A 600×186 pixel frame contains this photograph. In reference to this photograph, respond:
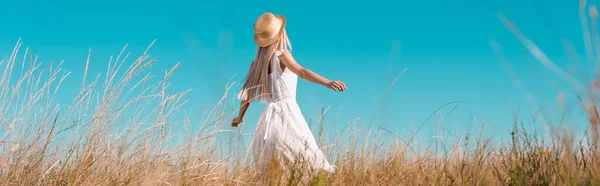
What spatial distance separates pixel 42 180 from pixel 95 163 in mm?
288

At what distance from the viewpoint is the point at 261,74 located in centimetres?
444

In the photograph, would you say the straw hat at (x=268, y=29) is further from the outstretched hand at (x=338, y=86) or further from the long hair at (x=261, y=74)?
the outstretched hand at (x=338, y=86)

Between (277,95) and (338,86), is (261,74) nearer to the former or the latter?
(277,95)

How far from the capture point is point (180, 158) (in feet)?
11.6

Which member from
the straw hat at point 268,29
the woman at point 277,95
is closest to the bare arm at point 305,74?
the woman at point 277,95

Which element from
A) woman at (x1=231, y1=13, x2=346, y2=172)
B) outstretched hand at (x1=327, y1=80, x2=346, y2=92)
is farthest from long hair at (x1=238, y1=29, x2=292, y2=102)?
outstretched hand at (x1=327, y1=80, x2=346, y2=92)

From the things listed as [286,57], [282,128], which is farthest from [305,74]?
[282,128]

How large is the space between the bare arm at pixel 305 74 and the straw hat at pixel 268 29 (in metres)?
0.18

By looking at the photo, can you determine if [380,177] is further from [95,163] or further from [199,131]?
[95,163]

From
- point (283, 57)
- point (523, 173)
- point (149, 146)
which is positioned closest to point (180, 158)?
point (149, 146)

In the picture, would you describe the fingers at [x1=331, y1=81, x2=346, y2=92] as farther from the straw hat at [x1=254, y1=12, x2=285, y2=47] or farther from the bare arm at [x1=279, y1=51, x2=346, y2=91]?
the straw hat at [x1=254, y1=12, x2=285, y2=47]

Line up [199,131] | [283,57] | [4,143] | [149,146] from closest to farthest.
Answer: [4,143]
[149,146]
[199,131]
[283,57]

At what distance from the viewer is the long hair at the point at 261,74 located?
4.41 metres

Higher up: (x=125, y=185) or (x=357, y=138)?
(x=357, y=138)
